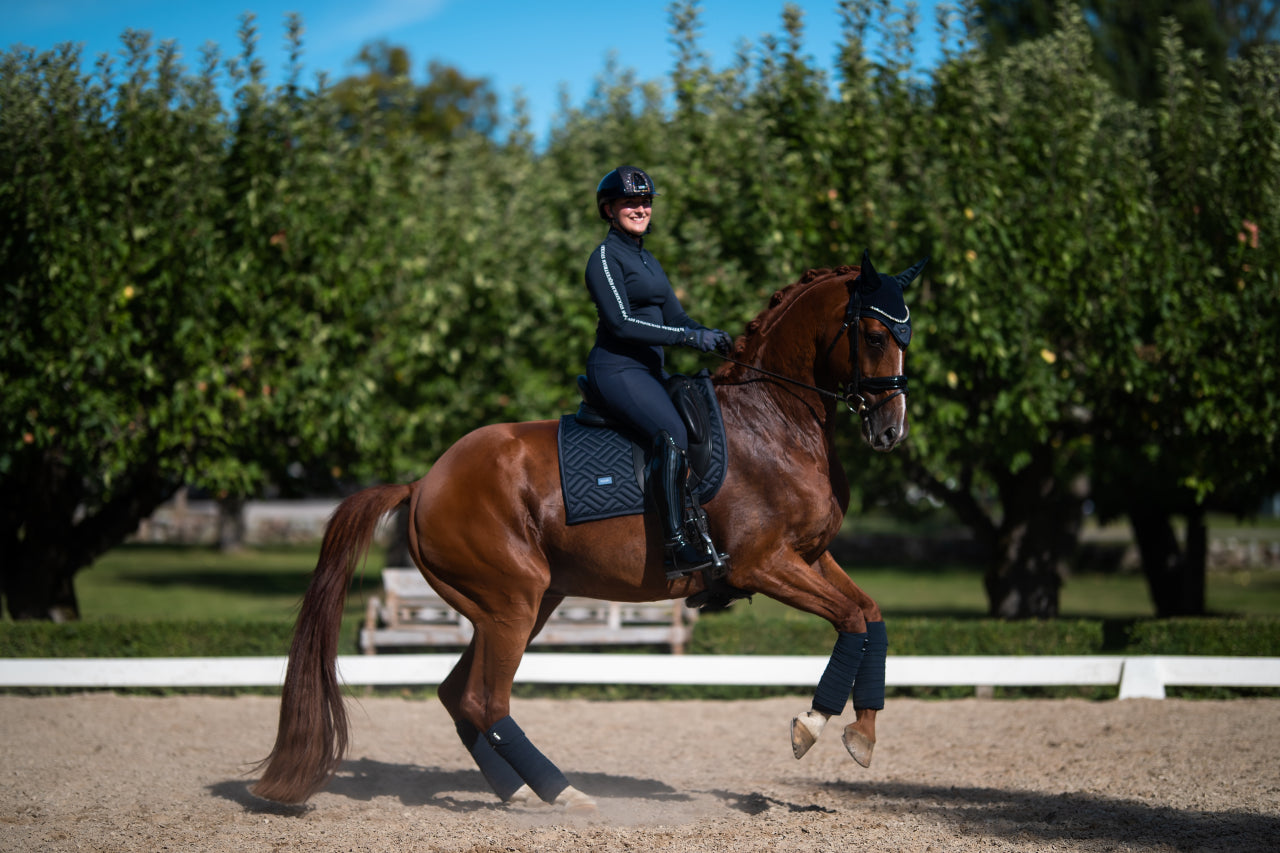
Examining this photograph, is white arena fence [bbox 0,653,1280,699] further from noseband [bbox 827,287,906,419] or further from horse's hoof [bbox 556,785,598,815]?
noseband [bbox 827,287,906,419]

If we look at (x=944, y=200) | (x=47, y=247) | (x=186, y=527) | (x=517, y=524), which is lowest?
(x=186, y=527)

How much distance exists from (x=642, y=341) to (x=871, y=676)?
7.21 feet

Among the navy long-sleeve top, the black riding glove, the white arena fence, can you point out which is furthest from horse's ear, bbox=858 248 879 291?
the white arena fence

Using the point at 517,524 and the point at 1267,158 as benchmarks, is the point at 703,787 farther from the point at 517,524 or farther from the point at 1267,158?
the point at 1267,158

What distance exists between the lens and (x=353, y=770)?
805cm

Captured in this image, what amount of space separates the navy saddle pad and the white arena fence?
5139mm

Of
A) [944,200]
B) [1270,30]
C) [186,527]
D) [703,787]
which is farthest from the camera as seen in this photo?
[186,527]

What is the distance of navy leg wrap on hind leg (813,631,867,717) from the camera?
5.74 m

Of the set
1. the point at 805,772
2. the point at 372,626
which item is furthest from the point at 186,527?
the point at 805,772

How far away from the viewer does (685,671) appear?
35.5ft

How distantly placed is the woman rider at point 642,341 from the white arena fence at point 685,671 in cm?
518

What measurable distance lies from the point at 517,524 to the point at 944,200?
24.3 ft

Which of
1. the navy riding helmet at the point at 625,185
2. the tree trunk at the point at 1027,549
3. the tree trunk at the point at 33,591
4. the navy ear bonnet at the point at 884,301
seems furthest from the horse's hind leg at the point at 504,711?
the tree trunk at the point at 1027,549

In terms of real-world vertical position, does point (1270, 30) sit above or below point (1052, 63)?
above
